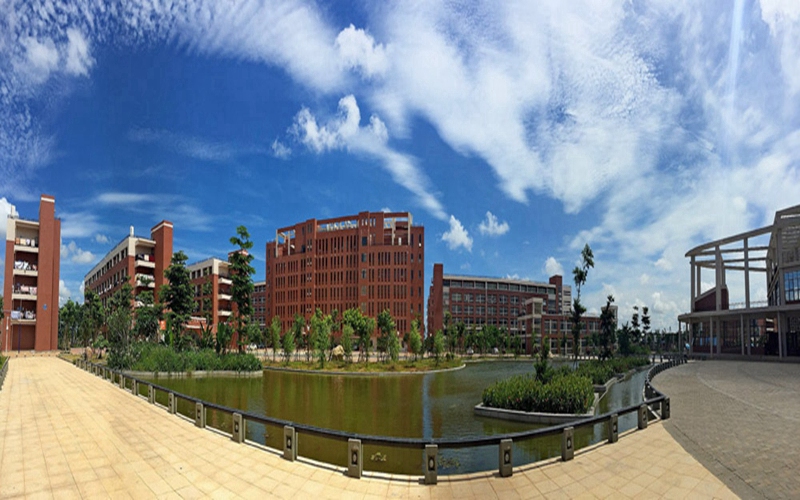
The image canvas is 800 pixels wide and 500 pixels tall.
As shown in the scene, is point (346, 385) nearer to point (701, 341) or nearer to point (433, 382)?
point (433, 382)

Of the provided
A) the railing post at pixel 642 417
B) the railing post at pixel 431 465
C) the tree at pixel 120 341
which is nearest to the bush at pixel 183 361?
the tree at pixel 120 341

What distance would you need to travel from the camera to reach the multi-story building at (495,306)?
9275 centimetres

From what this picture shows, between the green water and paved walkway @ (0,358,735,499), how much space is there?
2.49m

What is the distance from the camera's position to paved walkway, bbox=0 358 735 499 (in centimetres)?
814

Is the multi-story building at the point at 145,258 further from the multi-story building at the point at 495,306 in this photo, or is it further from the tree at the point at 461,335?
the multi-story building at the point at 495,306

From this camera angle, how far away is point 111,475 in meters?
9.23

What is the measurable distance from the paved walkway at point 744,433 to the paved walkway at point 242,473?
550mm

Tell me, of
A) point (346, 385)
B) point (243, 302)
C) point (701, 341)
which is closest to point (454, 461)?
point (346, 385)

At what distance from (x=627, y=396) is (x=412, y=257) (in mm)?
61153

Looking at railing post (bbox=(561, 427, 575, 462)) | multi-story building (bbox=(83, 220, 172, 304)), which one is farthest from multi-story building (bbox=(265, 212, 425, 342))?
railing post (bbox=(561, 427, 575, 462))

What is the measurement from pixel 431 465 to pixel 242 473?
12.8 ft

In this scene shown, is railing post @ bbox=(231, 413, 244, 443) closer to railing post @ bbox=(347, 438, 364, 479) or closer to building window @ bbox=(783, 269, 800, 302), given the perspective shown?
railing post @ bbox=(347, 438, 364, 479)

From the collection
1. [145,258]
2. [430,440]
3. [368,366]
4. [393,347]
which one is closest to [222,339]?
[368,366]

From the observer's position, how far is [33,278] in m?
65.9
